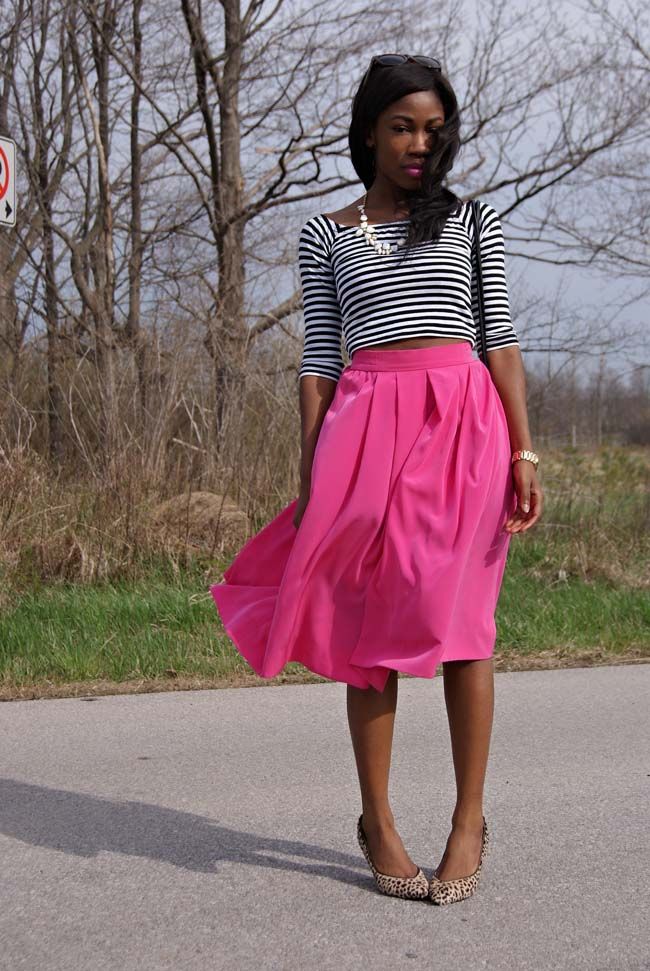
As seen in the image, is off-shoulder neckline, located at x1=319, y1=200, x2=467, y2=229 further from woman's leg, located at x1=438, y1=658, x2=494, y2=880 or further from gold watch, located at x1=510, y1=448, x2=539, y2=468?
woman's leg, located at x1=438, y1=658, x2=494, y2=880

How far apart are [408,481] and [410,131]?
2.78ft

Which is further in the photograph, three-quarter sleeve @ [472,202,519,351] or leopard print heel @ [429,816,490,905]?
three-quarter sleeve @ [472,202,519,351]

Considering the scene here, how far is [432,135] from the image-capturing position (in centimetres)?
274

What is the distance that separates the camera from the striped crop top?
2689mm

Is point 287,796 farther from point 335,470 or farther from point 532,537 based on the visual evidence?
point 532,537

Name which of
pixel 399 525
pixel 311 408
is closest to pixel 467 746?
pixel 399 525

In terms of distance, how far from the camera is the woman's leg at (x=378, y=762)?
269cm

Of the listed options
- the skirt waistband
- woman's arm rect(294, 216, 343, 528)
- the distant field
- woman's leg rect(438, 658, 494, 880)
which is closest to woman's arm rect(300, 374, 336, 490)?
woman's arm rect(294, 216, 343, 528)

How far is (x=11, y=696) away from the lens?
4.70m

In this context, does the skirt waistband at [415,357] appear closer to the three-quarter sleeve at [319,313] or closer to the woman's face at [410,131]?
the three-quarter sleeve at [319,313]

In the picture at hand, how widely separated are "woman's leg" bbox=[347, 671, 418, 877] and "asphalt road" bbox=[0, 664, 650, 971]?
0.10 m

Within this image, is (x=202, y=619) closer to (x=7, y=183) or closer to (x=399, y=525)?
(x=7, y=183)

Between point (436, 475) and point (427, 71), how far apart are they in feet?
3.20

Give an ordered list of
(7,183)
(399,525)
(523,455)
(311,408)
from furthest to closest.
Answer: (7,183)
(311,408)
(523,455)
(399,525)
